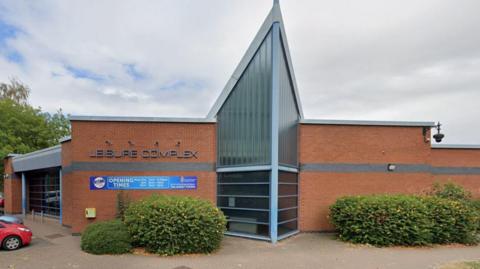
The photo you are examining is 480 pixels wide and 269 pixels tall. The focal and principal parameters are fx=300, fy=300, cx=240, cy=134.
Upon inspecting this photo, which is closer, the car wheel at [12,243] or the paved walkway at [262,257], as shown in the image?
the paved walkway at [262,257]

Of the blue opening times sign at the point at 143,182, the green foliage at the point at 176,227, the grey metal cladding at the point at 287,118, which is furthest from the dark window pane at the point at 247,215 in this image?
the green foliage at the point at 176,227

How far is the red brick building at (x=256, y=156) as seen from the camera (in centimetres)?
1266

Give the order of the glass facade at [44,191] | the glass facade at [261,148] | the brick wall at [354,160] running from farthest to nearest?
1. the glass facade at [44,191]
2. the brick wall at [354,160]
3. the glass facade at [261,148]

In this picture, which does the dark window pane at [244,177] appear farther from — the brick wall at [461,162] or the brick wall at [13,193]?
the brick wall at [13,193]

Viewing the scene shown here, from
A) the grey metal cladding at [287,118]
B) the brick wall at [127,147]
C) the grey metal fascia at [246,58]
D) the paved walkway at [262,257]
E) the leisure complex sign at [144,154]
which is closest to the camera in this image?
the paved walkway at [262,257]

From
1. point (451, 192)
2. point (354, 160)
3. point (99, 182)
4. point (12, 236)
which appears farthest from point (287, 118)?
point (12, 236)

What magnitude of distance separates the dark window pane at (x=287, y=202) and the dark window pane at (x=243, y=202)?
0.61 metres

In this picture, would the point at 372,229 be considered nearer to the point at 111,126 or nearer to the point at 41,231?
the point at 111,126

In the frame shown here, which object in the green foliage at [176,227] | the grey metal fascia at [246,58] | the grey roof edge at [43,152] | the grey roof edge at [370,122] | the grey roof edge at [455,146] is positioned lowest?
the green foliage at [176,227]

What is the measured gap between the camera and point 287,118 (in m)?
13.5

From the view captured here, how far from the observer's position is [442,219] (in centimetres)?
1163

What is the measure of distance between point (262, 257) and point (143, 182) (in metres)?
6.44

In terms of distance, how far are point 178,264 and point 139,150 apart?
625cm

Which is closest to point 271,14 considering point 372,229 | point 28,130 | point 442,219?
point 372,229
